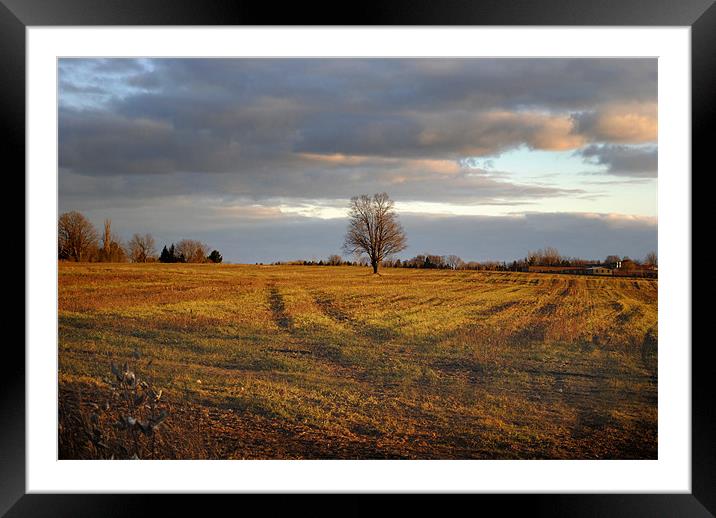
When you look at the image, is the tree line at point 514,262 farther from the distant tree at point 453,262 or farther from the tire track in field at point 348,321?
the tire track in field at point 348,321

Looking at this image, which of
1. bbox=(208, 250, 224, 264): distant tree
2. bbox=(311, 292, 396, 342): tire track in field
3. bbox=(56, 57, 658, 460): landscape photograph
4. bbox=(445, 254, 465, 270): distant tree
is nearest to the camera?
bbox=(56, 57, 658, 460): landscape photograph

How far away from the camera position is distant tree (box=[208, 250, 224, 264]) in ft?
17.1

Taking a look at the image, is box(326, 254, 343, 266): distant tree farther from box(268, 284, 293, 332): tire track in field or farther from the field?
box(268, 284, 293, 332): tire track in field

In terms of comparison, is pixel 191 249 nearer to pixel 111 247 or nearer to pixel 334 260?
pixel 111 247

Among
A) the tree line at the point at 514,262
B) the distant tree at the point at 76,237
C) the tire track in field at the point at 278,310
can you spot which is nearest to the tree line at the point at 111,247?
the distant tree at the point at 76,237

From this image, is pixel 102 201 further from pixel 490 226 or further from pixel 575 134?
pixel 575 134

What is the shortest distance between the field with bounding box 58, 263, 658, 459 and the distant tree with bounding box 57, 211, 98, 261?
0.49 ft

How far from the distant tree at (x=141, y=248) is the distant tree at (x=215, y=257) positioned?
572 mm

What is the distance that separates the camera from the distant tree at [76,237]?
489 cm

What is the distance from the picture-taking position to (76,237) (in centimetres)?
495

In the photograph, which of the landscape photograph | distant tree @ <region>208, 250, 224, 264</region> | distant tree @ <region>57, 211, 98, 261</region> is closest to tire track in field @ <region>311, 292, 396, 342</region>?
the landscape photograph
